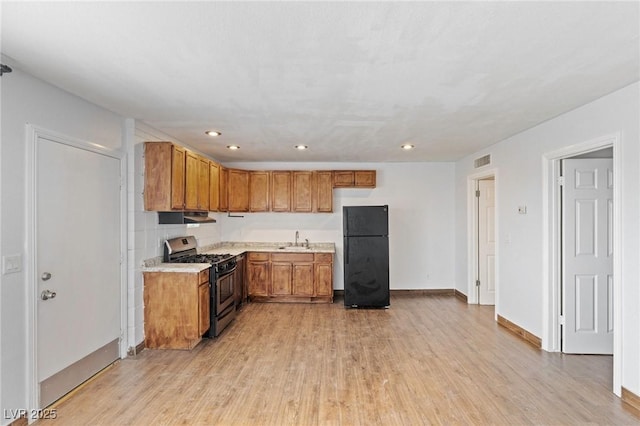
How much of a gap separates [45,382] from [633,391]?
4.52m

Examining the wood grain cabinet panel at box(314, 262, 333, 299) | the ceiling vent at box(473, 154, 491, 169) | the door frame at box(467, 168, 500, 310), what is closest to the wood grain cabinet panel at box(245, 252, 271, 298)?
the wood grain cabinet panel at box(314, 262, 333, 299)

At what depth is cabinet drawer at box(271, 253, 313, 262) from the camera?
5.62 meters

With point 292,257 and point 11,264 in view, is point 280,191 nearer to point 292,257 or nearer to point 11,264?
point 292,257

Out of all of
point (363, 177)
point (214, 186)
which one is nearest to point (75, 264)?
point (214, 186)

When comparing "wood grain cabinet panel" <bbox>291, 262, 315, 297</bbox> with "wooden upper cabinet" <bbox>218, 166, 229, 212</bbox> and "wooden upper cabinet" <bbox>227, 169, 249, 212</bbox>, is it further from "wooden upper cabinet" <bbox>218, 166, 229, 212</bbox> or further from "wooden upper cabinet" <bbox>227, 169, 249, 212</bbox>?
"wooden upper cabinet" <bbox>218, 166, 229, 212</bbox>

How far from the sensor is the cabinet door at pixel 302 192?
5.87 meters

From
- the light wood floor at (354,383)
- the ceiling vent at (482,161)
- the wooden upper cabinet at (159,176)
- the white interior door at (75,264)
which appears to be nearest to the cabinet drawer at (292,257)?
the light wood floor at (354,383)

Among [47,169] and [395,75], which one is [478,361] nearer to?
[395,75]

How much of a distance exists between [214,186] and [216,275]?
1.54 meters

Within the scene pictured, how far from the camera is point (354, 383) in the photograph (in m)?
2.88

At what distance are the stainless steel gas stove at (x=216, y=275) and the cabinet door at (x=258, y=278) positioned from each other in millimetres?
864

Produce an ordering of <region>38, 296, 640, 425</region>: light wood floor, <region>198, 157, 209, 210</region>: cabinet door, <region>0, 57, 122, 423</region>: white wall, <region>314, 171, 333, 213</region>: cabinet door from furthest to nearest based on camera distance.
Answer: <region>314, 171, 333, 213</region>: cabinet door
<region>198, 157, 209, 210</region>: cabinet door
<region>38, 296, 640, 425</region>: light wood floor
<region>0, 57, 122, 423</region>: white wall

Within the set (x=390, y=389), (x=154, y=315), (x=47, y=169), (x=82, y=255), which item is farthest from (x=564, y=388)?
(x=47, y=169)

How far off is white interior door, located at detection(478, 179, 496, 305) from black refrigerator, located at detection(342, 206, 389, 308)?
159cm
